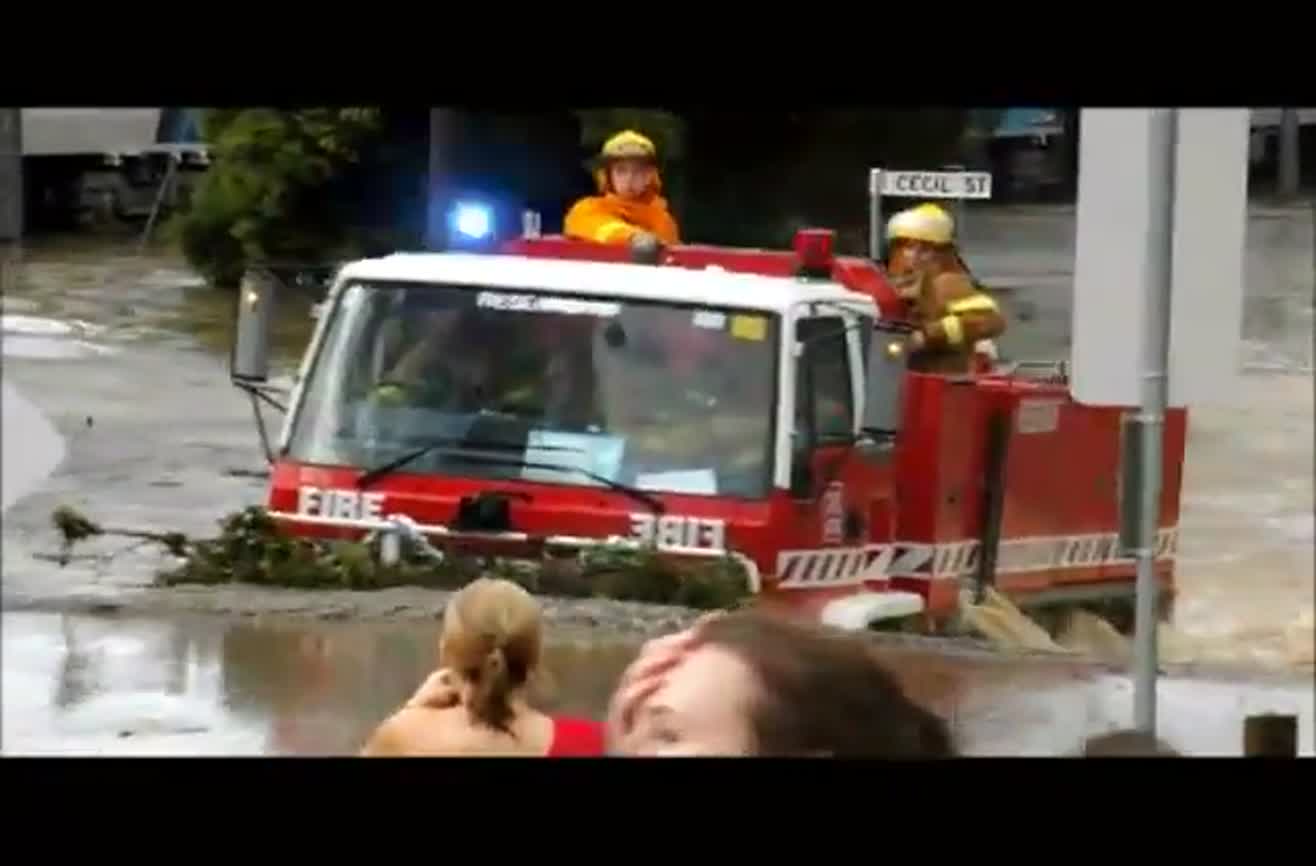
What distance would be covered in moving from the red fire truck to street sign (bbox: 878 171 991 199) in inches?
6.4

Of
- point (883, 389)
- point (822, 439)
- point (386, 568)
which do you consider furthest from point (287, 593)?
point (883, 389)

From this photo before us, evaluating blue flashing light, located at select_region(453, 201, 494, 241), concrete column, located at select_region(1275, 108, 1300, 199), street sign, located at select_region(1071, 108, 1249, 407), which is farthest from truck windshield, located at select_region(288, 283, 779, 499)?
concrete column, located at select_region(1275, 108, 1300, 199)

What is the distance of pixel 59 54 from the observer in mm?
6312

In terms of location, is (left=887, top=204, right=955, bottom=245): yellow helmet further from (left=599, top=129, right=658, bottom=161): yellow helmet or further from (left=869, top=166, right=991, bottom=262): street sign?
(left=599, top=129, right=658, bottom=161): yellow helmet

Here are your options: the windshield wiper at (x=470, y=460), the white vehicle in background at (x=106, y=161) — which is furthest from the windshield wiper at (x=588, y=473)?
the white vehicle in background at (x=106, y=161)

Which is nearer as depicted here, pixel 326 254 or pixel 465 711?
pixel 465 711

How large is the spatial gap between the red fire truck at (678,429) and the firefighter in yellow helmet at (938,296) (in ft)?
0.14

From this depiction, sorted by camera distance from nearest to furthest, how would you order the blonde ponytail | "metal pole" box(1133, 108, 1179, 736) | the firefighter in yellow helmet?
the blonde ponytail, "metal pole" box(1133, 108, 1179, 736), the firefighter in yellow helmet

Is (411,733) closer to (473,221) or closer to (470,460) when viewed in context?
(470,460)

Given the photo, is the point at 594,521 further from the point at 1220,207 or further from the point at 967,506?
the point at 1220,207

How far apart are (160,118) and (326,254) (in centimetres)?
38

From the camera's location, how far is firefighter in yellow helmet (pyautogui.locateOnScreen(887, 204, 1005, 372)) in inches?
259
